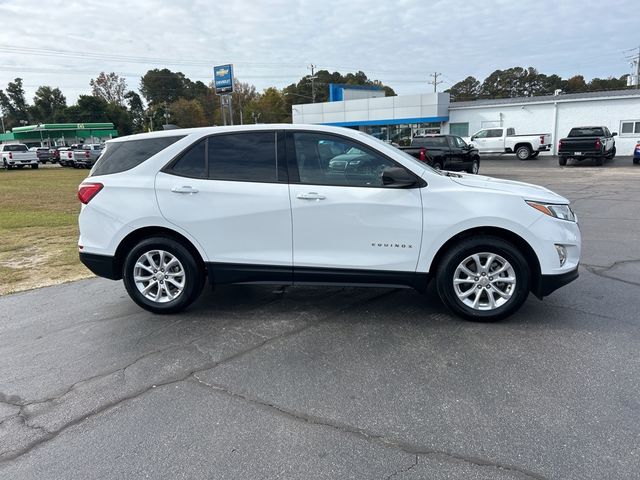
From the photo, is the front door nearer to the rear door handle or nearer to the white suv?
the white suv

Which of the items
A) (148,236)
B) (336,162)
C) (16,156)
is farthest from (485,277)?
(16,156)

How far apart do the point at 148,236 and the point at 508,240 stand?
11.6 ft

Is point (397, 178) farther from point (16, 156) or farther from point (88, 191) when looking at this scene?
Answer: point (16, 156)

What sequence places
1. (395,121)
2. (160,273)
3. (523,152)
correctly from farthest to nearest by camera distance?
(395,121), (523,152), (160,273)

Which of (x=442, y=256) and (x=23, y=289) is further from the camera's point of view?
(x=23, y=289)

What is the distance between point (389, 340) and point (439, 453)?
1501 millimetres

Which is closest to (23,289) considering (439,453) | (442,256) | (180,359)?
(180,359)

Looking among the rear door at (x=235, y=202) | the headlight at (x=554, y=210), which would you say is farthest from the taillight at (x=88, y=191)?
the headlight at (x=554, y=210)

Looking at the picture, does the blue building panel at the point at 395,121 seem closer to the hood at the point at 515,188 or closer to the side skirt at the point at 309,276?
the hood at the point at 515,188

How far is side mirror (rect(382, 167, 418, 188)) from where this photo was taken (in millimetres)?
4234

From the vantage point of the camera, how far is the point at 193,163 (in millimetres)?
4676

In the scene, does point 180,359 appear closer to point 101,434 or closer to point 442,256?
point 101,434

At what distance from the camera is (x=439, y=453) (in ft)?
8.75

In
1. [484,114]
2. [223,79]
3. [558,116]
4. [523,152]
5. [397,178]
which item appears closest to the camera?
[397,178]
